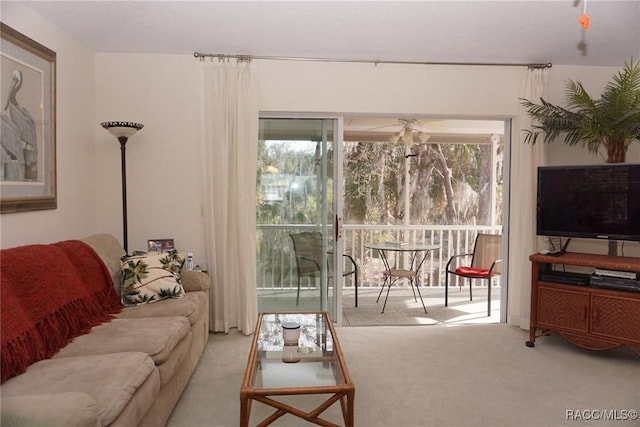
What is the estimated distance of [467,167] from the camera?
23.2ft

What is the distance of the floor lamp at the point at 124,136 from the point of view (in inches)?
131

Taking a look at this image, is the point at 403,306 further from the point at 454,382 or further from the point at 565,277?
the point at 454,382

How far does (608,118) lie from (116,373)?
3783 mm

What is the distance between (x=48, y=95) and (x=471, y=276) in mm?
4249

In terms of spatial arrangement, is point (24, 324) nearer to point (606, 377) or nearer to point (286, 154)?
point (286, 154)

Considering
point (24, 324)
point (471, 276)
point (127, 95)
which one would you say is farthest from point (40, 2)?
point (471, 276)

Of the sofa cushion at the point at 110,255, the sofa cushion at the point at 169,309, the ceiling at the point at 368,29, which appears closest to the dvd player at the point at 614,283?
the ceiling at the point at 368,29

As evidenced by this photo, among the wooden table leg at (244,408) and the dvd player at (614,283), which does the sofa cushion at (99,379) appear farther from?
the dvd player at (614,283)

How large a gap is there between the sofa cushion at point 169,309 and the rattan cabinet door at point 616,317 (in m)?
2.95

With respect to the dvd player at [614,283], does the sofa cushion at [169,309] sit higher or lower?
lower

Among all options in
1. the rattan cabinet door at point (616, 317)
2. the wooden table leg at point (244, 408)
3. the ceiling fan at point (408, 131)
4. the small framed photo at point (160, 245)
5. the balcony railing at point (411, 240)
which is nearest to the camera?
the wooden table leg at point (244, 408)

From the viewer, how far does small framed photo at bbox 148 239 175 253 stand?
3682 millimetres

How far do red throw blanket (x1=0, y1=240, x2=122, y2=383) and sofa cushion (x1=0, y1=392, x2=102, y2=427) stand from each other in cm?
38

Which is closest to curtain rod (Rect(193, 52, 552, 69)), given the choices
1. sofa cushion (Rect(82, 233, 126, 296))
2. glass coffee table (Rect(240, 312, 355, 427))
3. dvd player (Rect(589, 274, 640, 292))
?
sofa cushion (Rect(82, 233, 126, 296))
